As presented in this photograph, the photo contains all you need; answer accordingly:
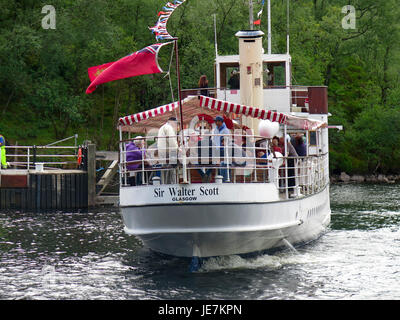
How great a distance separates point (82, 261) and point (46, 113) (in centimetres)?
3268

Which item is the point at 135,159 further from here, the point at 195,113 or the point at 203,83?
the point at 203,83

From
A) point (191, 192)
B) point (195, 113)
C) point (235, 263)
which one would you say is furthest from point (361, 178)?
point (191, 192)

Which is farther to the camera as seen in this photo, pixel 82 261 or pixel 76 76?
pixel 76 76

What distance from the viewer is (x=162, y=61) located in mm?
52344

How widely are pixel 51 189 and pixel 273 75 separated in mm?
13231

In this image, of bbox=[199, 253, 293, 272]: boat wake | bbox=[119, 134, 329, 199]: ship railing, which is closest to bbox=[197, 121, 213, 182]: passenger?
bbox=[119, 134, 329, 199]: ship railing

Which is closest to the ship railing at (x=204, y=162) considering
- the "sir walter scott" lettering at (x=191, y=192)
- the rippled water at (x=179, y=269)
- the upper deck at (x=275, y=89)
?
the "sir walter scott" lettering at (x=191, y=192)

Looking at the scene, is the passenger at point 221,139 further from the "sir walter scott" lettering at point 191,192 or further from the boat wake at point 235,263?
→ the boat wake at point 235,263

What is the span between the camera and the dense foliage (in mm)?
50344

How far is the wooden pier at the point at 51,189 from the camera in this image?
111 ft

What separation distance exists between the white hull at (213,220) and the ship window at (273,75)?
8159 millimetres
